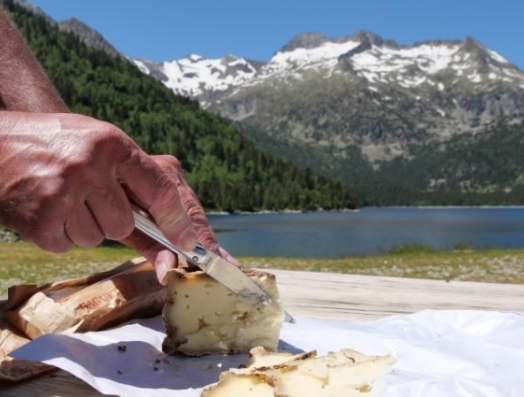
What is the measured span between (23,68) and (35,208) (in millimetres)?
1047

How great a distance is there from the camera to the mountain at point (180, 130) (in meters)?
107

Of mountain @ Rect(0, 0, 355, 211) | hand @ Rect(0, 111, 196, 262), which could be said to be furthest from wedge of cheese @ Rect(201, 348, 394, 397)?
mountain @ Rect(0, 0, 355, 211)

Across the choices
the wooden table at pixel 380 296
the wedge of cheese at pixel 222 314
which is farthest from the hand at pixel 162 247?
the wooden table at pixel 380 296

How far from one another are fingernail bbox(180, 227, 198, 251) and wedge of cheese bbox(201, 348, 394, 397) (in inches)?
Answer: 13.0

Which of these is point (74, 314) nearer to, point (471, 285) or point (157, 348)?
point (157, 348)

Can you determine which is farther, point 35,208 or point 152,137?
point 152,137

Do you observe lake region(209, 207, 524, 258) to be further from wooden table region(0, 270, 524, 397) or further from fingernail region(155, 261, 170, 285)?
fingernail region(155, 261, 170, 285)

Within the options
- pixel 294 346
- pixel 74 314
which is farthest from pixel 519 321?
pixel 74 314

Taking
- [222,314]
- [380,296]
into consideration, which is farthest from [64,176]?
[380,296]

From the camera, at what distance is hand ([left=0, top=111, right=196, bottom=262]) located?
1125mm

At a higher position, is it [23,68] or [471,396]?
[23,68]

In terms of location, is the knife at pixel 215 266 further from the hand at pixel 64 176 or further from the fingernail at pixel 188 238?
the hand at pixel 64 176

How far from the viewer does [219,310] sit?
200 centimetres

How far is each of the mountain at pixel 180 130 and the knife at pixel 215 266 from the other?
3860 inches
